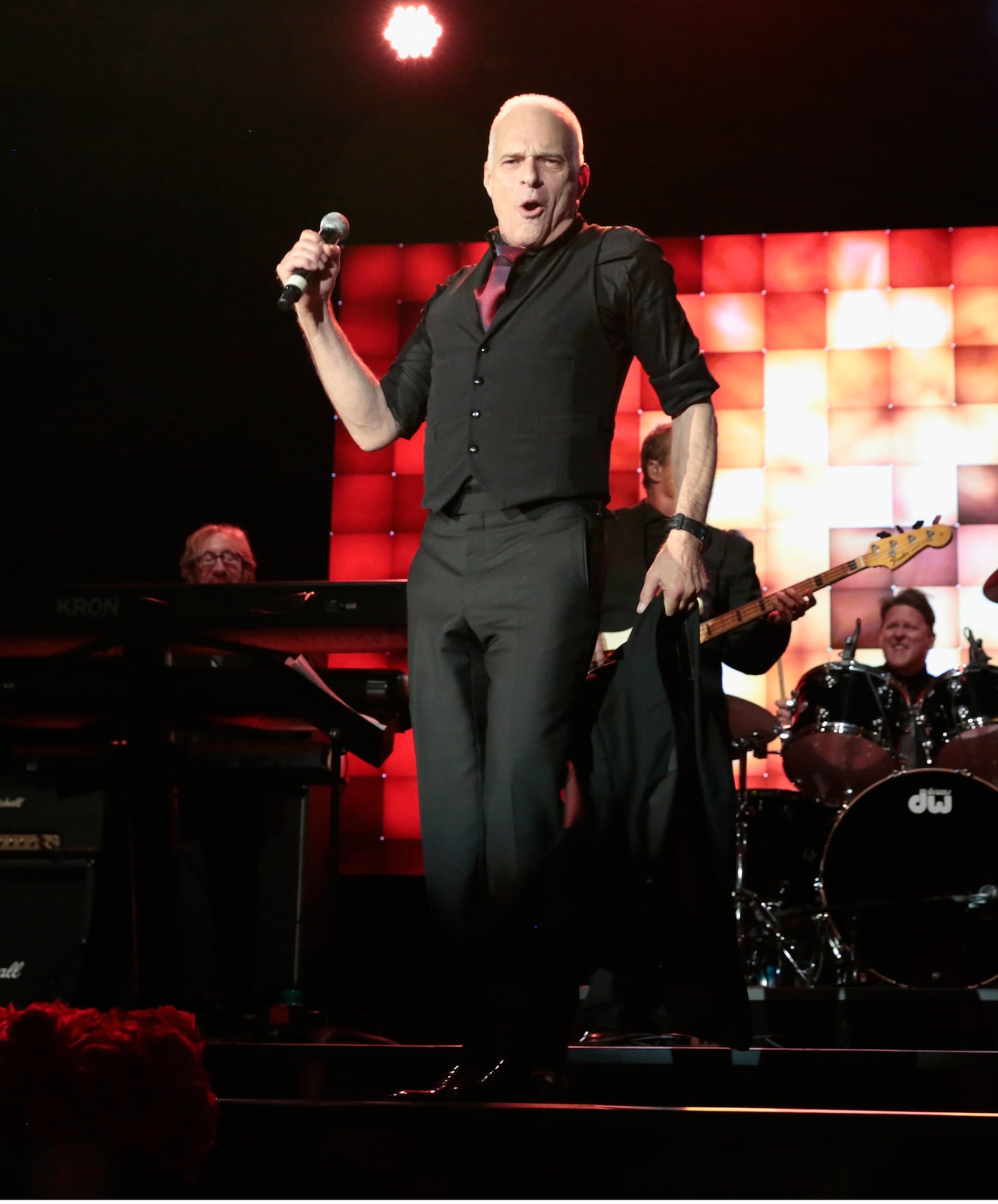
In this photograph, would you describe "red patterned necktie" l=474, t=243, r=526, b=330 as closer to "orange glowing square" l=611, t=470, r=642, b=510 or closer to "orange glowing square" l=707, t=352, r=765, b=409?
"orange glowing square" l=611, t=470, r=642, b=510

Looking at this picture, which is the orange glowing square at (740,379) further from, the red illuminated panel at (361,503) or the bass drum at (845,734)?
the bass drum at (845,734)

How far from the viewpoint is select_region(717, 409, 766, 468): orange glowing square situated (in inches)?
269

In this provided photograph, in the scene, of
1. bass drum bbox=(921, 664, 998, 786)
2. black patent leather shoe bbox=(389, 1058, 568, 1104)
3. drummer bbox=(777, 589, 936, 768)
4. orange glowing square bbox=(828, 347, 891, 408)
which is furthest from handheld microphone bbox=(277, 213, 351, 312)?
orange glowing square bbox=(828, 347, 891, 408)

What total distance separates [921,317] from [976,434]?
67 cm

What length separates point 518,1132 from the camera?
4.66 feet

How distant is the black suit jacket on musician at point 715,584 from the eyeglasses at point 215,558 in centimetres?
171

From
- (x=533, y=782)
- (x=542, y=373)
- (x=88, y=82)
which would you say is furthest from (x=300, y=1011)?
(x=88, y=82)

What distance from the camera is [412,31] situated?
5.87m

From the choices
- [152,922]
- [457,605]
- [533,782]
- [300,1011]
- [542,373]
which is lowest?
[300,1011]

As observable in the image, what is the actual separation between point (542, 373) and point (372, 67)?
4.57 metres

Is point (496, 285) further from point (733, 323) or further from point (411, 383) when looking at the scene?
point (733, 323)

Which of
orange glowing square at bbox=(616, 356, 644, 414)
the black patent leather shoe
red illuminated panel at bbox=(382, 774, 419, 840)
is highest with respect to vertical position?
orange glowing square at bbox=(616, 356, 644, 414)

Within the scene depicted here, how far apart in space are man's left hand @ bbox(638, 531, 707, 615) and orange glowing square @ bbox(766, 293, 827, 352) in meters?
5.09

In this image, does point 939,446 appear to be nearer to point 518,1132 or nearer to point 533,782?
point 533,782
